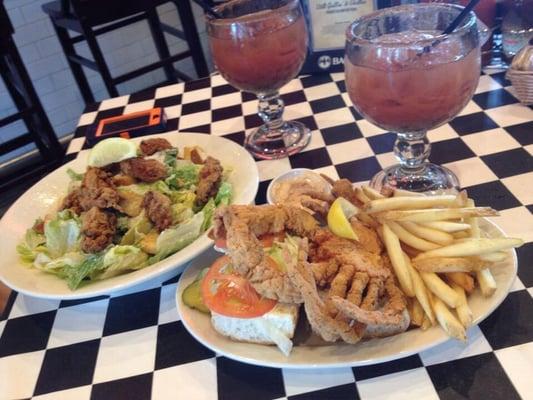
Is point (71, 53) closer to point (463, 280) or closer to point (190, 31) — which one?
point (190, 31)

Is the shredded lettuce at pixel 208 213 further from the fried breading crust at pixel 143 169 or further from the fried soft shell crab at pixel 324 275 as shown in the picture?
the fried soft shell crab at pixel 324 275

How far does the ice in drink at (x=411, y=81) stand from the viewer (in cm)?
116

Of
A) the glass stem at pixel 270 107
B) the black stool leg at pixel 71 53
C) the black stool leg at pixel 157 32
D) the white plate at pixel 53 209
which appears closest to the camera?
the white plate at pixel 53 209

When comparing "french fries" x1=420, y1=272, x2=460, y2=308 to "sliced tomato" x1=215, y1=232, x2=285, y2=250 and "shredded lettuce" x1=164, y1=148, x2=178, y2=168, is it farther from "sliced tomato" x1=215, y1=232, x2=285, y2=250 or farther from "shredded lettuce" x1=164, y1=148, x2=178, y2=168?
"shredded lettuce" x1=164, y1=148, x2=178, y2=168

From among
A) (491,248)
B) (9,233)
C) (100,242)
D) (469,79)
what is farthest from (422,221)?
(9,233)

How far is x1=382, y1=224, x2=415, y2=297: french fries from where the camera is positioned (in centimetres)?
92

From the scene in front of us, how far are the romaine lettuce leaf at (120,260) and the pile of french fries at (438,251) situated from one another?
1.76 ft

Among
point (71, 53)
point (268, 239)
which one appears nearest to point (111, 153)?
point (268, 239)

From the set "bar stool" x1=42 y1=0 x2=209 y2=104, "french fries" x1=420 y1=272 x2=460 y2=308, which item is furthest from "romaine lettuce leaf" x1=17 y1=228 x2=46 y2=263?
"bar stool" x1=42 y1=0 x2=209 y2=104

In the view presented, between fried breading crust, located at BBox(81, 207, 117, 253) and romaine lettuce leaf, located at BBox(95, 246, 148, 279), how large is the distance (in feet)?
0.13

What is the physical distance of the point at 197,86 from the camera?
2355mm

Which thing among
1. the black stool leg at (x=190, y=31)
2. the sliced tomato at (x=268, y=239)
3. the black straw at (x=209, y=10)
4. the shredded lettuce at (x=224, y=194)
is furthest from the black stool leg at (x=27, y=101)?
the sliced tomato at (x=268, y=239)

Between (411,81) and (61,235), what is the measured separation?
948 mm

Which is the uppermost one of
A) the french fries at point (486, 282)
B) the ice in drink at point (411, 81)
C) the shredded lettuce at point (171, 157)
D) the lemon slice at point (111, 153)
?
the ice in drink at point (411, 81)
